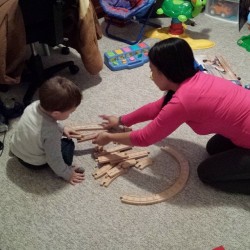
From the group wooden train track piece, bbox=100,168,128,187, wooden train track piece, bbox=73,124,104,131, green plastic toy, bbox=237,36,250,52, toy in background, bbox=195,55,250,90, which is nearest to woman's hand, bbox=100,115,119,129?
wooden train track piece, bbox=73,124,104,131

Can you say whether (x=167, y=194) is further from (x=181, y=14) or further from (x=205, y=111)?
(x=181, y=14)

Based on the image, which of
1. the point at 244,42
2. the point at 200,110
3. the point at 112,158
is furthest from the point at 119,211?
the point at 244,42

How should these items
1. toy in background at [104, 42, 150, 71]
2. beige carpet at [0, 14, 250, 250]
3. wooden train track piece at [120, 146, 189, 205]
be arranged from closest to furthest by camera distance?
beige carpet at [0, 14, 250, 250]
wooden train track piece at [120, 146, 189, 205]
toy in background at [104, 42, 150, 71]

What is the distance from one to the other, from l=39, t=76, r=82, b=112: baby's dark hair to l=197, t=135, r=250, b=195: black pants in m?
0.69

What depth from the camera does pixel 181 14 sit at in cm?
253

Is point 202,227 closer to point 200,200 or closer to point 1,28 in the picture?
point 200,200

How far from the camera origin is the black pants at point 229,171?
1375mm

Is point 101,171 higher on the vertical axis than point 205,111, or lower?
lower

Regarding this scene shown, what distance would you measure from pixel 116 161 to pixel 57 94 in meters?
0.50

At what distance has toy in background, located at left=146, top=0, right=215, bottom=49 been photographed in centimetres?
252

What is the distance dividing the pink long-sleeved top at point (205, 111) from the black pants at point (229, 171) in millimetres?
66

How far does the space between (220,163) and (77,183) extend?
66 cm

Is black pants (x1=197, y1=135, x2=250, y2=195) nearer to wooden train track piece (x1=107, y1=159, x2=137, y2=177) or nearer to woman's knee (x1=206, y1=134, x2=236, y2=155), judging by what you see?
woman's knee (x1=206, y1=134, x2=236, y2=155)

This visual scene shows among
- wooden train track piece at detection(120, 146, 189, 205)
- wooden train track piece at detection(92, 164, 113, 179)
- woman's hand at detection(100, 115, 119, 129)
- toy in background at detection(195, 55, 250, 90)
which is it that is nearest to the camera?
wooden train track piece at detection(120, 146, 189, 205)
